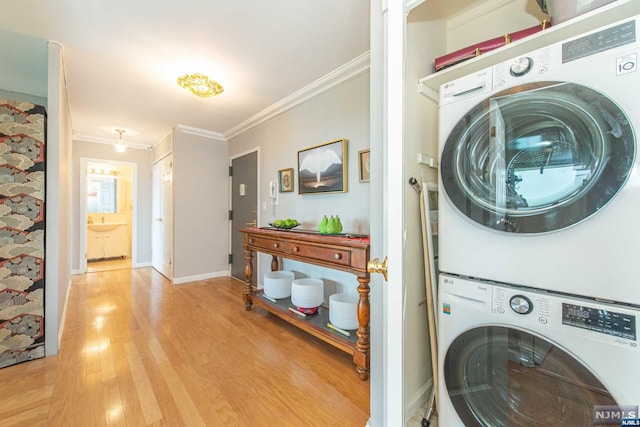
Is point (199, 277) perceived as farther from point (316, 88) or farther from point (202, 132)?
point (316, 88)

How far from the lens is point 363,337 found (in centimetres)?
165

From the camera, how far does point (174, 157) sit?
382cm

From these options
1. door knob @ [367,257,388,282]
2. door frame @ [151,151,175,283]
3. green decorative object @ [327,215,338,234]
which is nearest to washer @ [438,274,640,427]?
door knob @ [367,257,388,282]

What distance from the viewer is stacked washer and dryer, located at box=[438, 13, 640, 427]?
2.34 ft

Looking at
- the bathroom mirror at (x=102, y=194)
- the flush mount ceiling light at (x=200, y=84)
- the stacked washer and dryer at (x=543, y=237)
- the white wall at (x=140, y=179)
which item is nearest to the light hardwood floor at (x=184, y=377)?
the stacked washer and dryer at (x=543, y=237)

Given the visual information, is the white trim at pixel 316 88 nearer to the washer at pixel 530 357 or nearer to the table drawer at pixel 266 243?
the table drawer at pixel 266 243

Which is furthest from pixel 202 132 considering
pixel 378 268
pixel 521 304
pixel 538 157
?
pixel 521 304

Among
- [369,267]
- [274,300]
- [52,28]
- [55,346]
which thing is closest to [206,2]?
[52,28]

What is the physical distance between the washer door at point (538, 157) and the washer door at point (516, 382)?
1.34 ft

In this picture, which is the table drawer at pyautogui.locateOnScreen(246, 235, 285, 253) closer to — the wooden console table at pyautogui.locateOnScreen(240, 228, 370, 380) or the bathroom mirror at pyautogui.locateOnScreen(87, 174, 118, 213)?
the wooden console table at pyautogui.locateOnScreen(240, 228, 370, 380)

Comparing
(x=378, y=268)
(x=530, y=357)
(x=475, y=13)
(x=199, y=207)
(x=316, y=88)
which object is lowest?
(x=530, y=357)

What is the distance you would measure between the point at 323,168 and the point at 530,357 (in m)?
2.01

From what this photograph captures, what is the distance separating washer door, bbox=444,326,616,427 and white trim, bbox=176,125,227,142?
4.26 metres

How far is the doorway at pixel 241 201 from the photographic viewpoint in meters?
3.63
